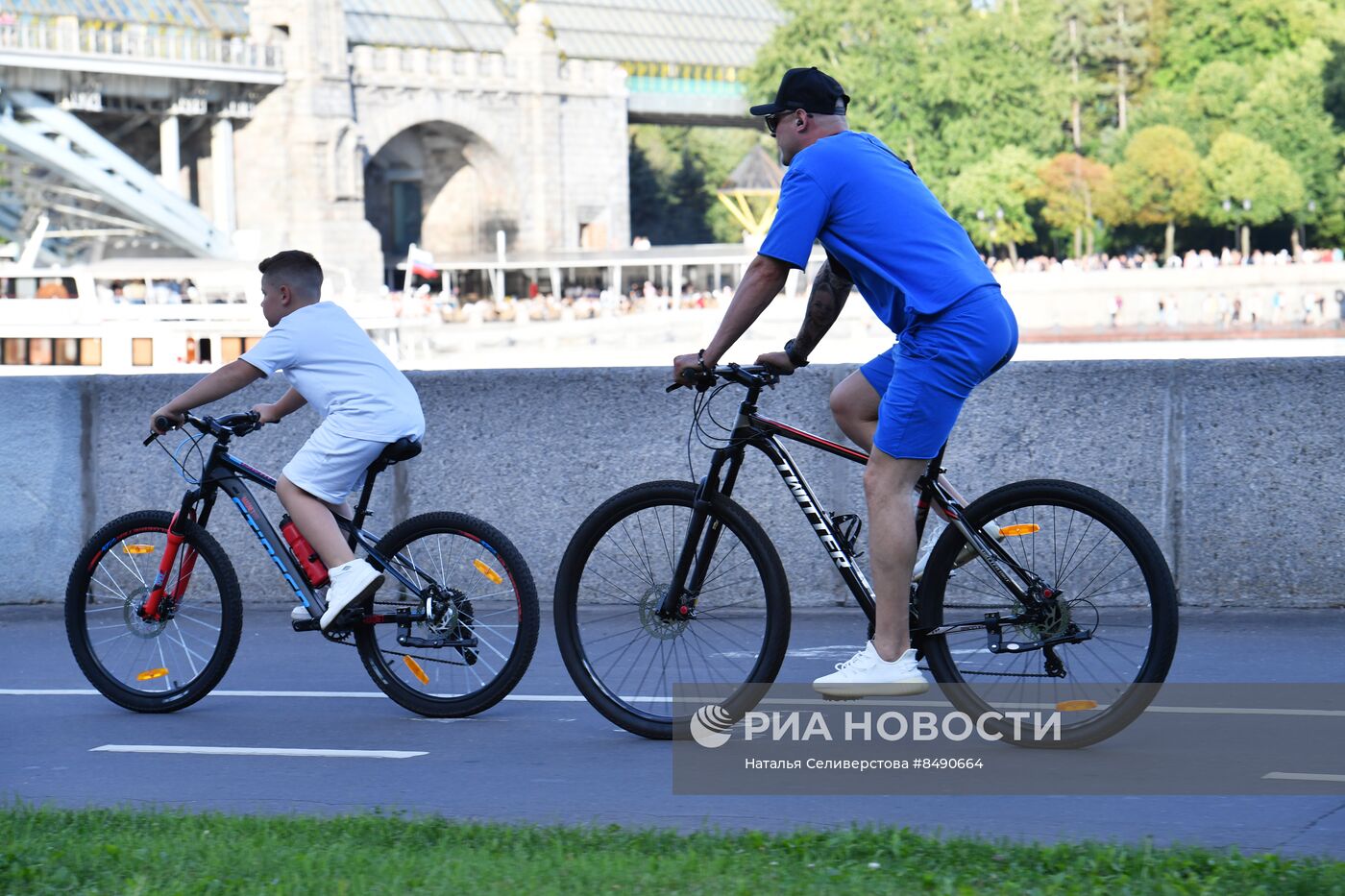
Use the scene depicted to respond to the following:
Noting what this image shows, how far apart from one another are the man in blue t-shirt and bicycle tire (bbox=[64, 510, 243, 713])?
2078 mm

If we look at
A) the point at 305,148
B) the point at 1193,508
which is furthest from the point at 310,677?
the point at 305,148

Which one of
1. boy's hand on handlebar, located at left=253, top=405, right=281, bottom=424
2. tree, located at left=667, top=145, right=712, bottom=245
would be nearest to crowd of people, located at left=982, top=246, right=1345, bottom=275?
tree, located at left=667, top=145, right=712, bottom=245

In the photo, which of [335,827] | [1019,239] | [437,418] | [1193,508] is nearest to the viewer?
[335,827]

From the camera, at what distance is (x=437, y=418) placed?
8.91 m

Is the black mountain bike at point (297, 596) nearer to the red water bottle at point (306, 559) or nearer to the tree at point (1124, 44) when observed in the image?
the red water bottle at point (306, 559)

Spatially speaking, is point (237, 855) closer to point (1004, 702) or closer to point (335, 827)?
point (335, 827)

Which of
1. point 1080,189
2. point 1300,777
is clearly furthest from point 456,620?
point 1080,189

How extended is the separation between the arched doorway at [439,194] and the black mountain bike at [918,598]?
81.0 meters

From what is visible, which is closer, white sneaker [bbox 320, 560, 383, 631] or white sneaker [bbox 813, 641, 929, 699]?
white sneaker [bbox 813, 641, 929, 699]

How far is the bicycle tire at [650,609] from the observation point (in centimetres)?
529

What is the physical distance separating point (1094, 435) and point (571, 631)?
3.43 m

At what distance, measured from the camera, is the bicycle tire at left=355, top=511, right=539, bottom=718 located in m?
5.89

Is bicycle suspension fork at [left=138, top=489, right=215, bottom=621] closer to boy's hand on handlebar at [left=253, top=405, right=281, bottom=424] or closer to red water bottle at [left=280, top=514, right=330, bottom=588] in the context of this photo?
boy's hand on handlebar at [left=253, top=405, right=281, bottom=424]

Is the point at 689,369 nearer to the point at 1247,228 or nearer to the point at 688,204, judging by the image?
the point at 1247,228
